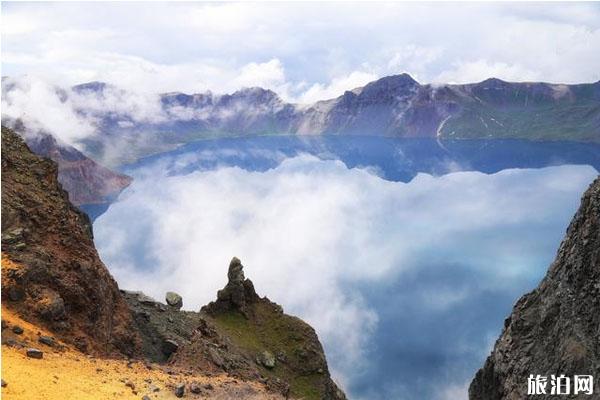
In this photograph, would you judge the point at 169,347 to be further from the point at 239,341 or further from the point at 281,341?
the point at 281,341

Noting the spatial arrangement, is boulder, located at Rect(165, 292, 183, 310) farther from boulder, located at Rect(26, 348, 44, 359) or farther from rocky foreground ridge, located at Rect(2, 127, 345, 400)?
boulder, located at Rect(26, 348, 44, 359)

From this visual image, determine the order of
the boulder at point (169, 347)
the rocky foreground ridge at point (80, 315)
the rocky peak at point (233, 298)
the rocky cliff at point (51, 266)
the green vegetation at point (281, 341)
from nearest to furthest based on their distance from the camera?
the rocky foreground ridge at point (80, 315) → the rocky cliff at point (51, 266) → the boulder at point (169, 347) → the green vegetation at point (281, 341) → the rocky peak at point (233, 298)

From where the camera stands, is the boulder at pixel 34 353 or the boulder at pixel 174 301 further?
the boulder at pixel 174 301

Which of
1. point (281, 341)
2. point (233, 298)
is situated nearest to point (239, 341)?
point (281, 341)

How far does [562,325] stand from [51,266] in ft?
109

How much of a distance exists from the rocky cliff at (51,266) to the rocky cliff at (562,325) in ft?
90.8

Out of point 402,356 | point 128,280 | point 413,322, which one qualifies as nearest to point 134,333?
point 402,356

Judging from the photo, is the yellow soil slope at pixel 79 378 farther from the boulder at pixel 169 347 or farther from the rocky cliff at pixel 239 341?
the boulder at pixel 169 347

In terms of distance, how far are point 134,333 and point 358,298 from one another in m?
113

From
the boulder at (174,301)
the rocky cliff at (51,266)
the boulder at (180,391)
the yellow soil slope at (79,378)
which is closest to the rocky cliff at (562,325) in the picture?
the yellow soil slope at (79,378)

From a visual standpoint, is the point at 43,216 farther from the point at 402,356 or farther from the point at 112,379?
the point at 402,356

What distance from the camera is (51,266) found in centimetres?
3803

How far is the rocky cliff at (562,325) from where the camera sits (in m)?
29.6

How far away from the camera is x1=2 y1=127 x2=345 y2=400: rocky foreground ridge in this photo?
108 ft
